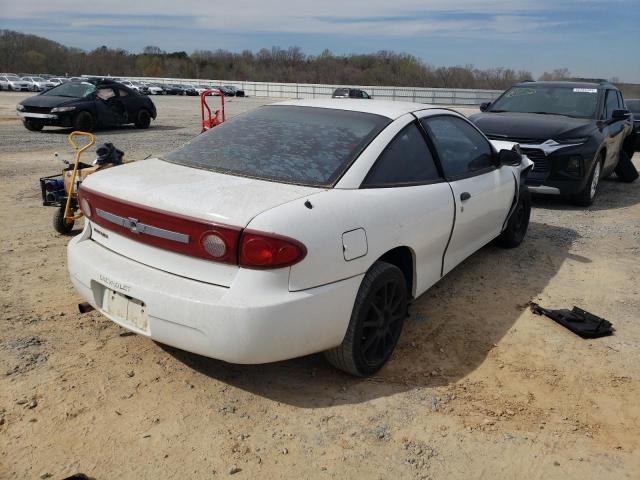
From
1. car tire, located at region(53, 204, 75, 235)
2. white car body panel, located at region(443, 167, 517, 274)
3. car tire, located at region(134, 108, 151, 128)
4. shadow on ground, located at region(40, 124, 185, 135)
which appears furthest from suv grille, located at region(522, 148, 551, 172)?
car tire, located at region(134, 108, 151, 128)

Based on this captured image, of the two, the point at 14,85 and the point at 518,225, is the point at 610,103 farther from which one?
the point at 14,85

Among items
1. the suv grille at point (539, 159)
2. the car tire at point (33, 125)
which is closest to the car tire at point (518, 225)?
the suv grille at point (539, 159)

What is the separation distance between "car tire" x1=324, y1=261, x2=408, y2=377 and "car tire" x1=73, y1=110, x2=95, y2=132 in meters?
13.7

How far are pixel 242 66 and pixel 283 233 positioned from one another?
114 metres

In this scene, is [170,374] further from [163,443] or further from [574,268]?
[574,268]

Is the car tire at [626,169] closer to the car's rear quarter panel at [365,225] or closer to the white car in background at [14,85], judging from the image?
the car's rear quarter panel at [365,225]

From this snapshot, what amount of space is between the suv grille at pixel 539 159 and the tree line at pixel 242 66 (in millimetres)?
72238

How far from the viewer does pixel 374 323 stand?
311 centimetres

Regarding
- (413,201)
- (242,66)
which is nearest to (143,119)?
(413,201)

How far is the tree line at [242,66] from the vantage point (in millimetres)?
83938

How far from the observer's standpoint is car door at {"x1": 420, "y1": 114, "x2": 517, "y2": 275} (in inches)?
152

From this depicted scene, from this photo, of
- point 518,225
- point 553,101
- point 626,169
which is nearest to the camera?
point 518,225

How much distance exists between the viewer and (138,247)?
284 centimetres

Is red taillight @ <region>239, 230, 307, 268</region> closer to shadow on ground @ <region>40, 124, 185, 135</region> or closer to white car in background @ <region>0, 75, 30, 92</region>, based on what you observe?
shadow on ground @ <region>40, 124, 185, 135</region>
